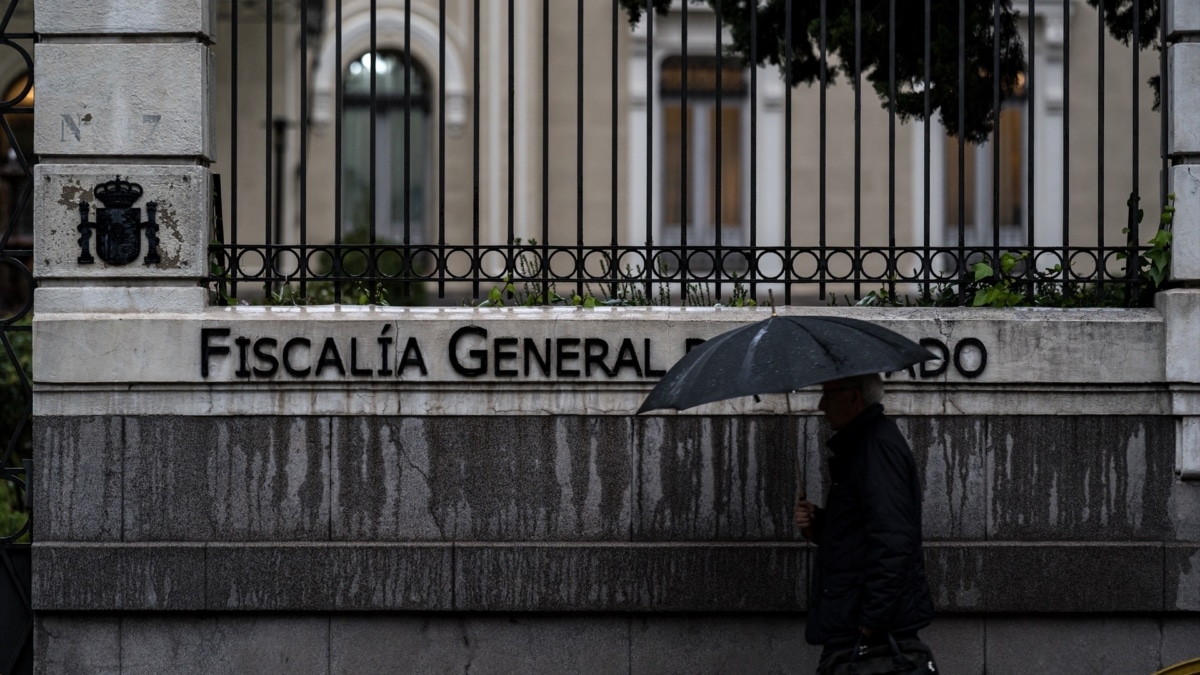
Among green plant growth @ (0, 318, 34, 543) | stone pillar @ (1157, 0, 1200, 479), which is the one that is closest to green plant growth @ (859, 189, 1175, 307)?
stone pillar @ (1157, 0, 1200, 479)

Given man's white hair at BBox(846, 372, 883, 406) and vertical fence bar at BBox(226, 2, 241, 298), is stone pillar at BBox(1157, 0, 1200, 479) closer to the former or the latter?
man's white hair at BBox(846, 372, 883, 406)

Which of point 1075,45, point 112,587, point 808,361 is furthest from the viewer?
point 1075,45

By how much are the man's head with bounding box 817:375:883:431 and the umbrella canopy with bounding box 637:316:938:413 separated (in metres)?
0.19

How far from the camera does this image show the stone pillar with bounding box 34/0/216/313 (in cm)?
694

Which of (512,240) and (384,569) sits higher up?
(512,240)

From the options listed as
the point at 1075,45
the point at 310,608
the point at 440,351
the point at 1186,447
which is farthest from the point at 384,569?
the point at 1075,45

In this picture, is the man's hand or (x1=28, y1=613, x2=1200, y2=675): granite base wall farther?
(x1=28, y1=613, x2=1200, y2=675): granite base wall

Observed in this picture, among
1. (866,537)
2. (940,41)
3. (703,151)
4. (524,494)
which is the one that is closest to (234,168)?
(524,494)

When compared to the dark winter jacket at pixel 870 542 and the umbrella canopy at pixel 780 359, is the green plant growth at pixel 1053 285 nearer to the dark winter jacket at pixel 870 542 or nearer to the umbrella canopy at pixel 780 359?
the umbrella canopy at pixel 780 359

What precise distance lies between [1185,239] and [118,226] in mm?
5272

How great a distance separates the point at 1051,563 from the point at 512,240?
121 inches

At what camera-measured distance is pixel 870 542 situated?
213 inches

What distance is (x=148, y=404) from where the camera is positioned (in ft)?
22.8

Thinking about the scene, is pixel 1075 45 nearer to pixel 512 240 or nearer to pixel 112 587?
pixel 512 240
